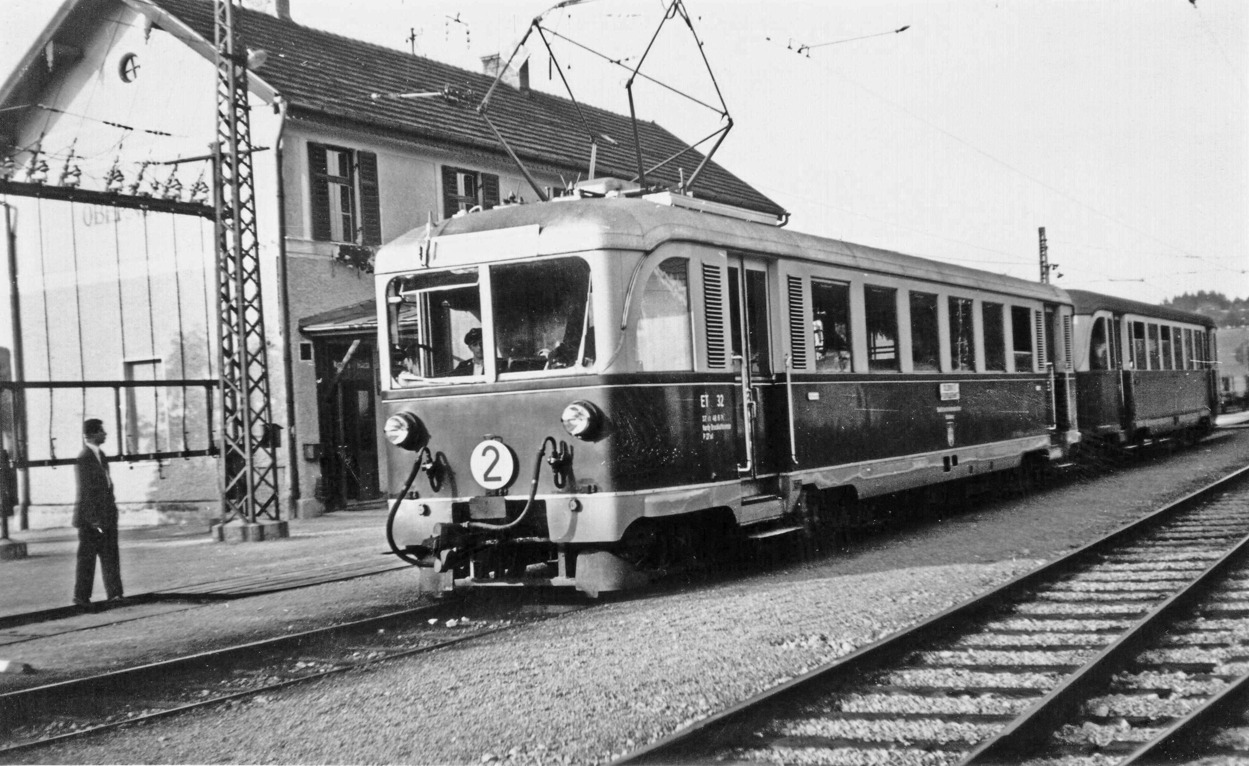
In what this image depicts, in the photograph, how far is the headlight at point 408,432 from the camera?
30.1 feet

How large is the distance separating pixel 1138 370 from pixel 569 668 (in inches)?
699

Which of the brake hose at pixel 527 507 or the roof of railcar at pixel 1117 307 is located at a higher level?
the roof of railcar at pixel 1117 307

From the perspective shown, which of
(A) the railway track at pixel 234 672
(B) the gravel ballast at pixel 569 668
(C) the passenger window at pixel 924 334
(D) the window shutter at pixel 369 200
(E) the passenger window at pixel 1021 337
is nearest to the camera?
(B) the gravel ballast at pixel 569 668

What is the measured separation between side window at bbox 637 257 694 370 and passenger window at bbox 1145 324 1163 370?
1628 cm

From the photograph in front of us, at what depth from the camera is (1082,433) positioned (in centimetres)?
Result: 1842

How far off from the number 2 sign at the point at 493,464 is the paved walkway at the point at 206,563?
3.07 m

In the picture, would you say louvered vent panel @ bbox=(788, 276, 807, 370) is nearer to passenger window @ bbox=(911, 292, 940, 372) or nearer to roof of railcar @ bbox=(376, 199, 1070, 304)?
roof of railcar @ bbox=(376, 199, 1070, 304)

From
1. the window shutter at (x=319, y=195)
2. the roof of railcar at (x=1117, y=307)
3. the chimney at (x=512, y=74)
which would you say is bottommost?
the roof of railcar at (x=1117, y=307)

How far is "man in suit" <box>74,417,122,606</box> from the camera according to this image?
10.1 meters

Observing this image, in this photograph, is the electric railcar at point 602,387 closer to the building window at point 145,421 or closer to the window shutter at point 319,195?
the window shutter at point 319,195

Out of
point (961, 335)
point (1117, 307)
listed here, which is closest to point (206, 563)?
point (961, 335)

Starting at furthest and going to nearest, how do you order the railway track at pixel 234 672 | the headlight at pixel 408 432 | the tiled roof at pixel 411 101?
1. the tiled roof at pixel 411 101
2. the headlight at pixel 408 432
3. the railway track at pixel 234 672

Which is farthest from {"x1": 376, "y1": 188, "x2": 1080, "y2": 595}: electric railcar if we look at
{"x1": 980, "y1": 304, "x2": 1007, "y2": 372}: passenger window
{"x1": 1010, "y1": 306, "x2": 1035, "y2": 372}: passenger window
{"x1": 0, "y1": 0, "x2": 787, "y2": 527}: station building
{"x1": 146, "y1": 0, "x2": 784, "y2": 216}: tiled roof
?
{"x1": 146, "y1": 0, "x2": 784, "y2": 216}: tiled roof

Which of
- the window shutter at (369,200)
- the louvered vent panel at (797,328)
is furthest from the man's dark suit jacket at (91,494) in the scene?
the window shutter at (369,200)
